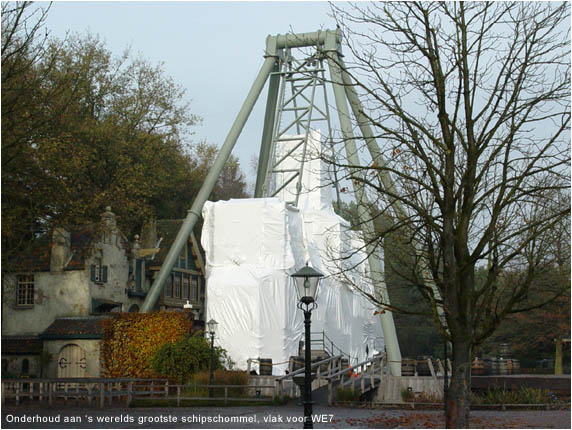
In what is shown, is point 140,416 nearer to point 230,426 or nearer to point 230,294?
point 230,426

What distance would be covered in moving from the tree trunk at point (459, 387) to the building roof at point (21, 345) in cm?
Result: 2552

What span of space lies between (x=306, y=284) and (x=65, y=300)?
74.8ft

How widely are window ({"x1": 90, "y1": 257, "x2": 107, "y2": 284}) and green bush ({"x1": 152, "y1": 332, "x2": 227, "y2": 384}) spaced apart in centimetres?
638

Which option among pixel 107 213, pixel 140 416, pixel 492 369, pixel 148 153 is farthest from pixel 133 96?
pixel 140 416

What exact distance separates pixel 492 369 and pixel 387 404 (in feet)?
65.9

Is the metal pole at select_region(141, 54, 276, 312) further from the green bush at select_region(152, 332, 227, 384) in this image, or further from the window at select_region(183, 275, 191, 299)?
the window at select_region(183, 275, 191, 299)

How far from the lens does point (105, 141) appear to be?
44.4 metres

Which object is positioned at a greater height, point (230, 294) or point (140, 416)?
point (230, 294)

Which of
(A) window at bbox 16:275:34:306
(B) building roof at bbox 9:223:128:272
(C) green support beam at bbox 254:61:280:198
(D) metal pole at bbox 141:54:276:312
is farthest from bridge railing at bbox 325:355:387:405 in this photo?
(A) window at bbox 16:275:34:306

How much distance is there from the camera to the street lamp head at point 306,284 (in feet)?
53.5

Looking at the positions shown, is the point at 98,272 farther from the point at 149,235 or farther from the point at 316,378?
the point at 316,378

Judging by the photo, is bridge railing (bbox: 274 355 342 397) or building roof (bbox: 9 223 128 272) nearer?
bridge railing (bbox: 274 355 342 397)

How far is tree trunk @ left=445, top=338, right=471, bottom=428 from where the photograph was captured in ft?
44.5

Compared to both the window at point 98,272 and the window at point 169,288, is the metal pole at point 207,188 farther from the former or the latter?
the window at point 169,288
